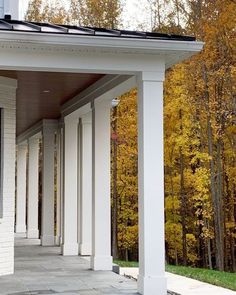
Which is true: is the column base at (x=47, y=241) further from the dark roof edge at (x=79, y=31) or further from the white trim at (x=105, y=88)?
the dark roof edge at (x=79, y=31)

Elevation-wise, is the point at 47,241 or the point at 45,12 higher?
the point at 45,12

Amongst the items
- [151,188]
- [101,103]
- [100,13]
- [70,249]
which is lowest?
[70,249]

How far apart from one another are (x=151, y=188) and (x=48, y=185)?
7.15 m

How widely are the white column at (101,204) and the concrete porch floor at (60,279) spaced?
0.30 metres

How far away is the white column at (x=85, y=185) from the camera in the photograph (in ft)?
37.2

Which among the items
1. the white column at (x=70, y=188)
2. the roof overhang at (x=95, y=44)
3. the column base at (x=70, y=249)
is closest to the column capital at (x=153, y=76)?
the roof overhang at (x=95, y=44)

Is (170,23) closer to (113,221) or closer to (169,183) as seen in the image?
(169,183)

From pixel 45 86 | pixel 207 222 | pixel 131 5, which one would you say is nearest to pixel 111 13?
pixel 131 5

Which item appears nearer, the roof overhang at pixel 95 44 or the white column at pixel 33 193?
the roof overhang at pixel 95 44

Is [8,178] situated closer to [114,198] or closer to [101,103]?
[101,103]

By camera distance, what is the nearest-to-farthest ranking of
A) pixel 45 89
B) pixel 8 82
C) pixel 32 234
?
1. pixel 8 82
2. pixel 45 89
3. pixel 32 234

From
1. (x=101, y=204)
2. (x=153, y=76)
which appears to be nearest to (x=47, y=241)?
(x=101, y=204)

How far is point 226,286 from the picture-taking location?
836cm

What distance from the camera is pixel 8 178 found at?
8977 millimetres
